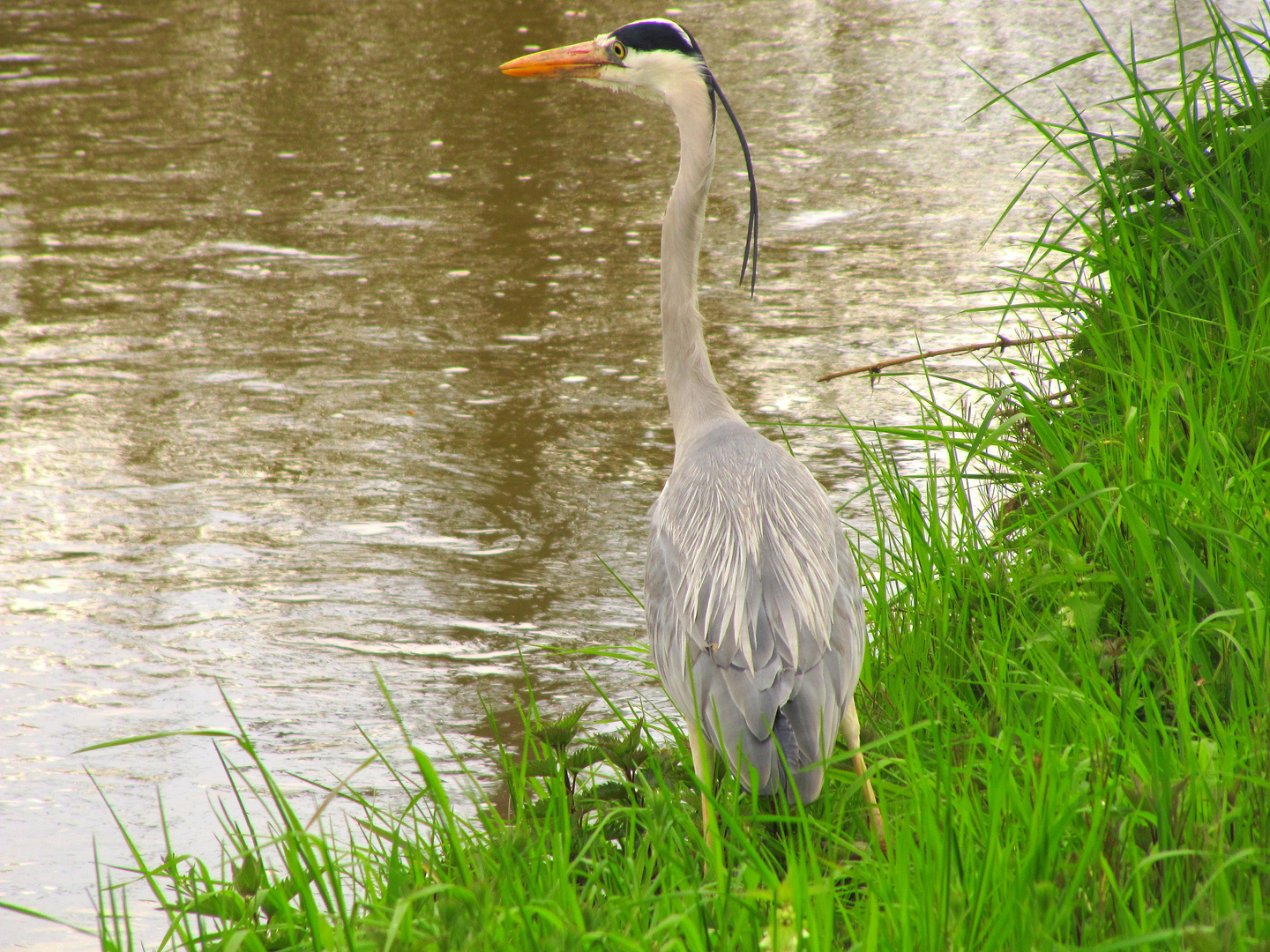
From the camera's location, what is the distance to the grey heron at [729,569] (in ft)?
9.02

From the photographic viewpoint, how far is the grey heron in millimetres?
2748

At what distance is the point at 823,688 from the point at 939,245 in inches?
201

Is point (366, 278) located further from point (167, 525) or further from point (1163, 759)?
point (1163, 759)

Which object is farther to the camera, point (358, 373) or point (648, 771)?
point (358, 373)

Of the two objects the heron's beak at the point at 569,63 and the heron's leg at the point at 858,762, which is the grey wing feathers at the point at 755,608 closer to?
the heron's leg at the point at 858,762

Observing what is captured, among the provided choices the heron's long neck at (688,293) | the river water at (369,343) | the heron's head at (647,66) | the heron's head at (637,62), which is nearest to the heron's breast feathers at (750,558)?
the heron's long neck at (688,293)

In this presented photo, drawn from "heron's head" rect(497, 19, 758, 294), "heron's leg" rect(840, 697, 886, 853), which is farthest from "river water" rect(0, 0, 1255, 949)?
"heron's head" rect(497, 19, 758, 294)

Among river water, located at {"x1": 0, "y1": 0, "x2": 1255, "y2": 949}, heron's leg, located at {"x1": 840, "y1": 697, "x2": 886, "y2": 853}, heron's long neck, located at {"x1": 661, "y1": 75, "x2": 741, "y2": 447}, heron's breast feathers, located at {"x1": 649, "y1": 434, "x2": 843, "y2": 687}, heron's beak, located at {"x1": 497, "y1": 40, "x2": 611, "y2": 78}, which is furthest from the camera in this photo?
heron's beak, located at {"x1": 497, "y1": 40, "x2": 611, "y2": 78}

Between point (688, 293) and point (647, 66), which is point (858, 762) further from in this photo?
point (647, 66)

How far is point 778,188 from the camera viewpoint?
830 cm

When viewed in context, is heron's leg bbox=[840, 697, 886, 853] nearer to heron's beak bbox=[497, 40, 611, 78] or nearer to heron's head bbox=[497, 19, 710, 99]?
heron's head bbox=[497, 19, 710, 99]

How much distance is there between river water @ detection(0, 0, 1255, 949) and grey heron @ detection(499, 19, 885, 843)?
54cm

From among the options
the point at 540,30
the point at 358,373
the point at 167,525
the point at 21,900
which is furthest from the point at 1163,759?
the point at 540,30

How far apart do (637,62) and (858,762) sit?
7.45 ft
